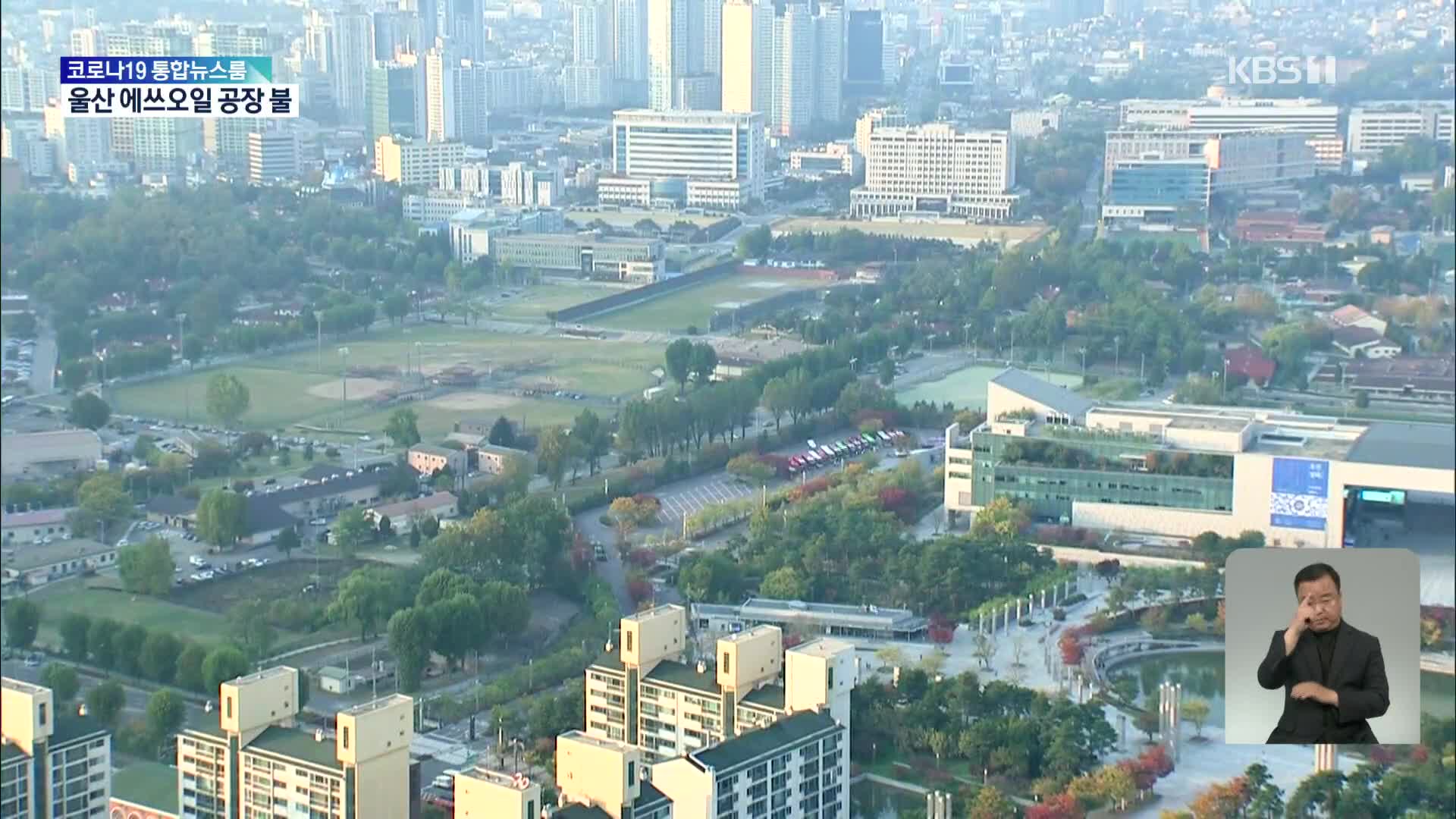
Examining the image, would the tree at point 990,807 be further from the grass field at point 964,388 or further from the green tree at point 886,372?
the green tree at point 886,372

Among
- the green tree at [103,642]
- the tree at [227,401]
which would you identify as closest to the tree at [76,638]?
the green tree at [103,642]

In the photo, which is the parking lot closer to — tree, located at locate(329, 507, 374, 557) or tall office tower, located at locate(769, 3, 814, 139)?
tree, located at locate(329, 507, 374, 557)

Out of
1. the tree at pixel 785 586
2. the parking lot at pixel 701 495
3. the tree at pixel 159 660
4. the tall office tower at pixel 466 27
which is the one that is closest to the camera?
the tree at pixel 159 660

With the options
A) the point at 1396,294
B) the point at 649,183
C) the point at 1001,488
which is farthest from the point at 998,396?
the point at 649,183

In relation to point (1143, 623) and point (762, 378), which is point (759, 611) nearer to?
point (1143, 623)

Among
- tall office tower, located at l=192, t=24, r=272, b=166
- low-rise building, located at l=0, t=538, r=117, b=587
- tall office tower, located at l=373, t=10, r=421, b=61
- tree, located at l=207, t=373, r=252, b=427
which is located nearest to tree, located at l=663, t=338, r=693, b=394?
tree, located at l=207, t=373, r=252, b=427

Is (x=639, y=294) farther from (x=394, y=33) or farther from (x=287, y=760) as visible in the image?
(x=287, y=760)
